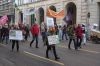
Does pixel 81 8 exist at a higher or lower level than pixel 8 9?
lower

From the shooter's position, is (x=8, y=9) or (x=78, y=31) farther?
(x=8, y=9)

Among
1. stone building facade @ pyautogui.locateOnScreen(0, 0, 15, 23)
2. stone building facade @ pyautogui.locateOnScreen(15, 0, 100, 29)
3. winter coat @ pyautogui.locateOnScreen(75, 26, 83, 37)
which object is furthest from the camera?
stone building facade @ pyautogui.locateOnScreen(0, 0, 15, 23)

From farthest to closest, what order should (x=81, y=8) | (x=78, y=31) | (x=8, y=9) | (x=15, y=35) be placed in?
(x=8, y=9)
(x=81, y=8)
(x=78, y=31)
(x=15, y=35)

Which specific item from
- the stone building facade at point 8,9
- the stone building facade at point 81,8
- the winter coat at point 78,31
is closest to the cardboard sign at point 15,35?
the winter coat at point 78,31

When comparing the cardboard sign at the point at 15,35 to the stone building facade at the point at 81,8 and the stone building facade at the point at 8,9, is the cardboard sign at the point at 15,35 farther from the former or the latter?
the stone building facade at the point at 8,9

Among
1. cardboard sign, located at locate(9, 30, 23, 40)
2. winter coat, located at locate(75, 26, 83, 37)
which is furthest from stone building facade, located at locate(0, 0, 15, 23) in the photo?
cardboard sign, located at locate(9, 30, 23, 40)

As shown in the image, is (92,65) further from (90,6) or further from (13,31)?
(90,6)

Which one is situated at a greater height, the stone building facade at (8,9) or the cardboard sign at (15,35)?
the stone building facade at (8,9)

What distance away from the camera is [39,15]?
56.4 metres

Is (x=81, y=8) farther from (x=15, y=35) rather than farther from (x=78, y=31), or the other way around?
(x=15, y=35)

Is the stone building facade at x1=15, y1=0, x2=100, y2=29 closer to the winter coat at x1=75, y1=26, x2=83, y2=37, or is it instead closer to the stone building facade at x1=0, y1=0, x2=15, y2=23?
the stone building facade at x1=0, y1=0, x2=15, y2=23

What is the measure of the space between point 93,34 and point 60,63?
50.5 feet

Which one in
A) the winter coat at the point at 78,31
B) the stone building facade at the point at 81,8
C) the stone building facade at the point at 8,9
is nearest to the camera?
the winter coat at the point at 78,31

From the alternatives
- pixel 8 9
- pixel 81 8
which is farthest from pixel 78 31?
pixel 8 9
